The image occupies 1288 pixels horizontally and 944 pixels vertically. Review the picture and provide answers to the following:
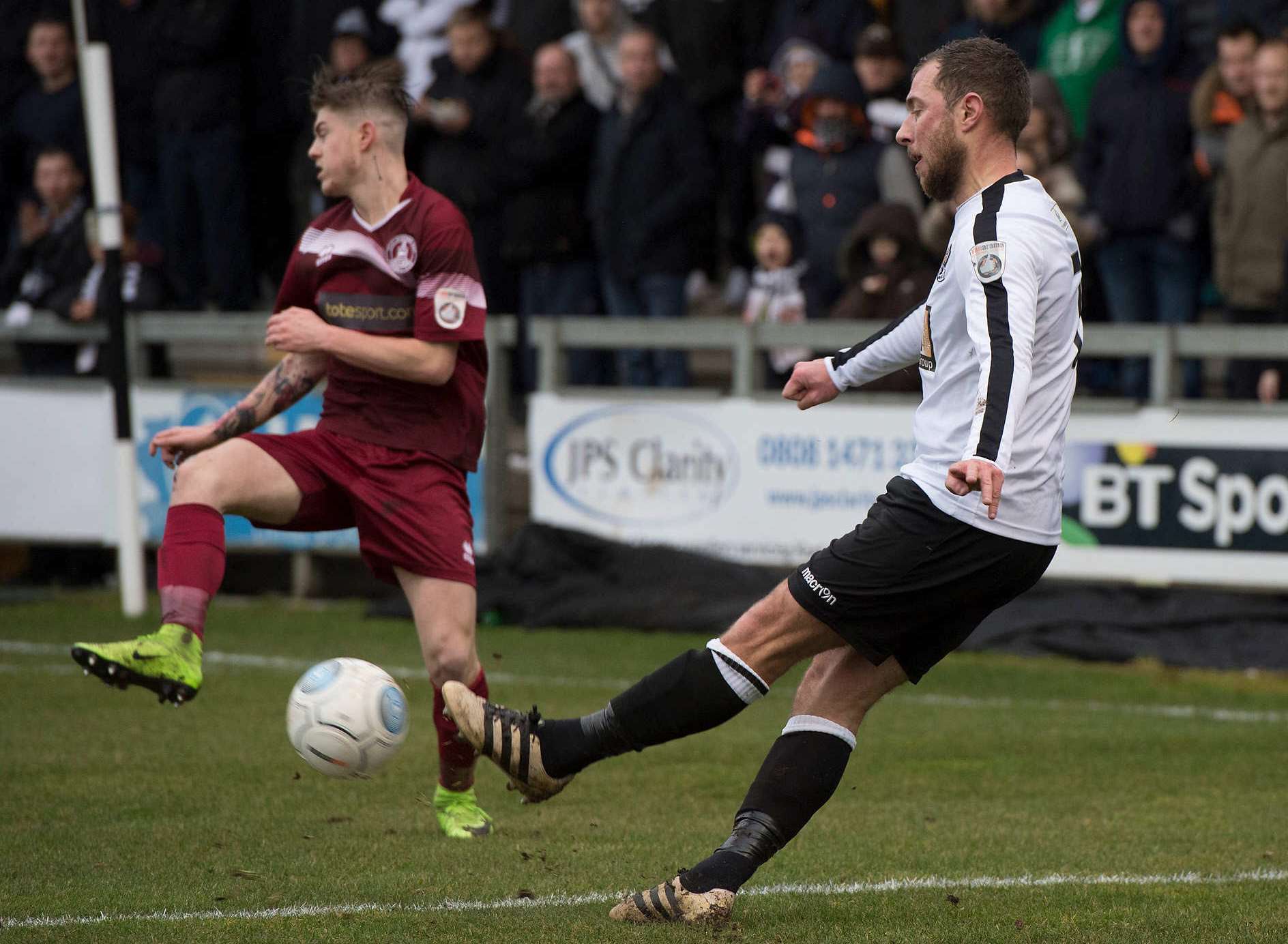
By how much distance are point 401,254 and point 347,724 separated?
160 cm

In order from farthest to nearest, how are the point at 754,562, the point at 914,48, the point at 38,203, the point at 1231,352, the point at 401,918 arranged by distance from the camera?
the point at 38,203
the point at 914,48
the point at 754,562
the point at 1231,352
the point at 401,918

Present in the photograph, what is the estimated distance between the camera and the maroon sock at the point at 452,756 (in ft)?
20.4

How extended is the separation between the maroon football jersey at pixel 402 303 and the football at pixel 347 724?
3.02 ft

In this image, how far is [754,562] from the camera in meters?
11.4

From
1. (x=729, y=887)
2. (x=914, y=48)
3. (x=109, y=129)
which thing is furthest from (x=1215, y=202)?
(x=729, y=887)

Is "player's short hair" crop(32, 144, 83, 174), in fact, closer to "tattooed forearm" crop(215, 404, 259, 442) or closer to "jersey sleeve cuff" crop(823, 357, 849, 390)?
"tattooed forearm" crop(215, 404, 259, 442)

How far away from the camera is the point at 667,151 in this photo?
12.1 m

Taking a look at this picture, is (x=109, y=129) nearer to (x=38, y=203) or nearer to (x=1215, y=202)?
(x=38, y=203)

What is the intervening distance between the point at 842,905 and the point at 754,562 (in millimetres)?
6300

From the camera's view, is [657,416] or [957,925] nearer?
[957,925]

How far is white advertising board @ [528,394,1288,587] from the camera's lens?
406 inches

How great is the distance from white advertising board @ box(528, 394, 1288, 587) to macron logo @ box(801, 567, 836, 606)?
5387mm

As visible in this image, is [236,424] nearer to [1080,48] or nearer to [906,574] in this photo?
[906,574]

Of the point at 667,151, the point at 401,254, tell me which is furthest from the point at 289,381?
the point at 667,151
